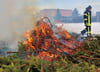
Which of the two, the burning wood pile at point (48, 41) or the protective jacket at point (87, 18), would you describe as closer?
the burning wood pile at point (48, 41)

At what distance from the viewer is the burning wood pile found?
9.85 ft

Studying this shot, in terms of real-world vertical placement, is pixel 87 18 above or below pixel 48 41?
below

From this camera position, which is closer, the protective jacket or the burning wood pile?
the burning wood pile

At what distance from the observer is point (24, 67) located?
2.18 metres

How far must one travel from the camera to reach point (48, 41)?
336 cm

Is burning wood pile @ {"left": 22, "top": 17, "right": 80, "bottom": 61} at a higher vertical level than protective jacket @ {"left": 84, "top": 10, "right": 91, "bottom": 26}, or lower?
higher

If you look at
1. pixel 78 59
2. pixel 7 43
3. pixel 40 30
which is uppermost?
pixel 40 30

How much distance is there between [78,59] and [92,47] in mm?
454

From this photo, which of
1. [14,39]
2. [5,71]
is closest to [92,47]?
[5,71]

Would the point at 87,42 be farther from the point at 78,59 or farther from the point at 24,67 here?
the point at 24,67

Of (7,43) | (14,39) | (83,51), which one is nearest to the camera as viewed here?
(83,51)

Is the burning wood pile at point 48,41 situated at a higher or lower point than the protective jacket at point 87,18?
higher

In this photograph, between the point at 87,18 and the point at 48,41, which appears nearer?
the point at 48,41

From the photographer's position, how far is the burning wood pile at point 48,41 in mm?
3001
